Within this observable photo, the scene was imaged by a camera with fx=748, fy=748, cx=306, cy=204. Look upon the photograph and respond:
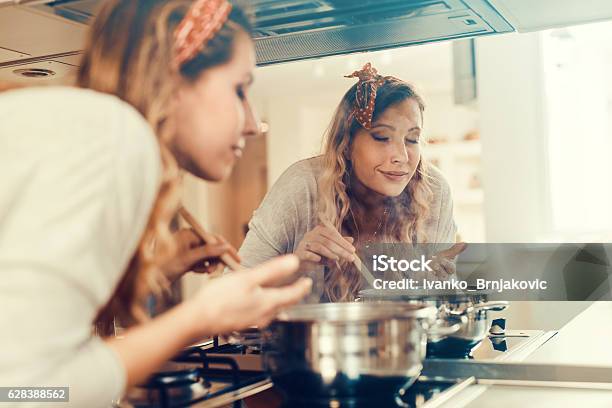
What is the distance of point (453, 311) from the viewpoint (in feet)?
3.28

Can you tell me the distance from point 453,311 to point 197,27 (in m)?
0.50

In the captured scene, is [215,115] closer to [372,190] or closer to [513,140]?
[372,190]

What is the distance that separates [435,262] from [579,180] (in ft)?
0.75

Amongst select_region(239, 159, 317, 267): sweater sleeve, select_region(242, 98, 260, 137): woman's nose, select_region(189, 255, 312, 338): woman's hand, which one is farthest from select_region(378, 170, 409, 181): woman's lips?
select_region(189, 255, 312, 338): woman's hand

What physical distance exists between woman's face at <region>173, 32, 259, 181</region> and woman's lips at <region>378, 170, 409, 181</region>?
0.81 feet

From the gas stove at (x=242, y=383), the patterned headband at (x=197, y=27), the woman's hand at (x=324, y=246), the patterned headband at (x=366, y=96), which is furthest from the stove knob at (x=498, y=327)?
the patterned headband at (x=197, y=27)

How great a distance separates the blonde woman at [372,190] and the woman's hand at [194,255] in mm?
100

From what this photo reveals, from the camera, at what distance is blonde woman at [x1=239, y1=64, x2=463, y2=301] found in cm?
103

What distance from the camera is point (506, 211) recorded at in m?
1.04

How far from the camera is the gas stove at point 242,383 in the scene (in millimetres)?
792

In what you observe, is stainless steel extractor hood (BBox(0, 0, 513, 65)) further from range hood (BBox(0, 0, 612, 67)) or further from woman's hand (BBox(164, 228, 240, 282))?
woman's hand (BBox(164, 228, 240, 282))

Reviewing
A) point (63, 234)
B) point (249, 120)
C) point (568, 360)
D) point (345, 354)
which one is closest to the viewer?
point (63, 234)

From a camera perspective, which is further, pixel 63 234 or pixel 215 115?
pixel 215 115

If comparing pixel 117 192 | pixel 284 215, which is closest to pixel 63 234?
pixel 117 192
